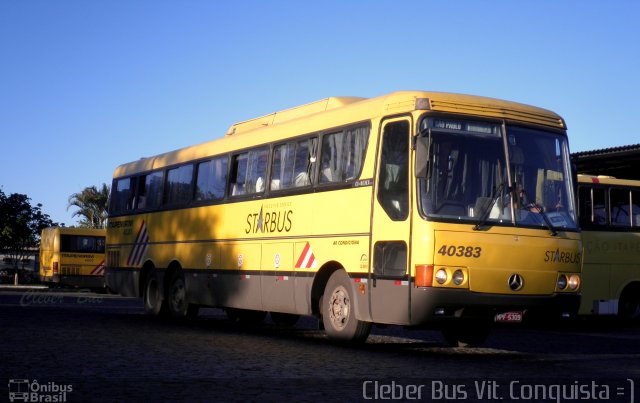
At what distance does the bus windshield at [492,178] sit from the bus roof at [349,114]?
0.75 ft

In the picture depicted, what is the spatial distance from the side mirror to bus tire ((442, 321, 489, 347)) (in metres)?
3.70

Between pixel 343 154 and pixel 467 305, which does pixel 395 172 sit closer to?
pixel 343 154

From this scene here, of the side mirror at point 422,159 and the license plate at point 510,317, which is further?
the license plate at point 510,317

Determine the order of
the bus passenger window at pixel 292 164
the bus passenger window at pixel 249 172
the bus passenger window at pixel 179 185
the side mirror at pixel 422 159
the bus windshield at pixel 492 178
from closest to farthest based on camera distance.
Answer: the side mirror at pixel 422 159 < the bus windshield at pixel 492 178 < the bus passenger window at pixel 292 164 < the bus passenger window at pixel 249 172 < the bus passenger window at pixel 179 185

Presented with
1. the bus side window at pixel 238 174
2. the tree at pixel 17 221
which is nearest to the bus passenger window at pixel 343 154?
the bus side window at pixel 238 174

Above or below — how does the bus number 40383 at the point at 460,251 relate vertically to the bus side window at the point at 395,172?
below

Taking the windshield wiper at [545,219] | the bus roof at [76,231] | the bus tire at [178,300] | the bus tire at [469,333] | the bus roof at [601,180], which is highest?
the bus roof at [601,180]

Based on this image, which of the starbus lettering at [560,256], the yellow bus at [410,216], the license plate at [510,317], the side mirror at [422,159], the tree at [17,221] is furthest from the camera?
the tree at [17,221]

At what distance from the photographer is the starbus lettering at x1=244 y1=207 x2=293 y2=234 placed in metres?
16.1

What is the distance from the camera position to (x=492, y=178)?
13062 mm

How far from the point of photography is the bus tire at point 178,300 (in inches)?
794

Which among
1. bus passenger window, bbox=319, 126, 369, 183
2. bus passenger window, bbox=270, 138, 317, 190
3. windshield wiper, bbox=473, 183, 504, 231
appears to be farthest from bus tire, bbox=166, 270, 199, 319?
windshield wiper, bbox=473, 183, 504, 231

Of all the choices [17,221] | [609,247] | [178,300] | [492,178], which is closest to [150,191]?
[178,300]

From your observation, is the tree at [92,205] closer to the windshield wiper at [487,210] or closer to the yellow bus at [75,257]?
the yellow bus at [75,257]
